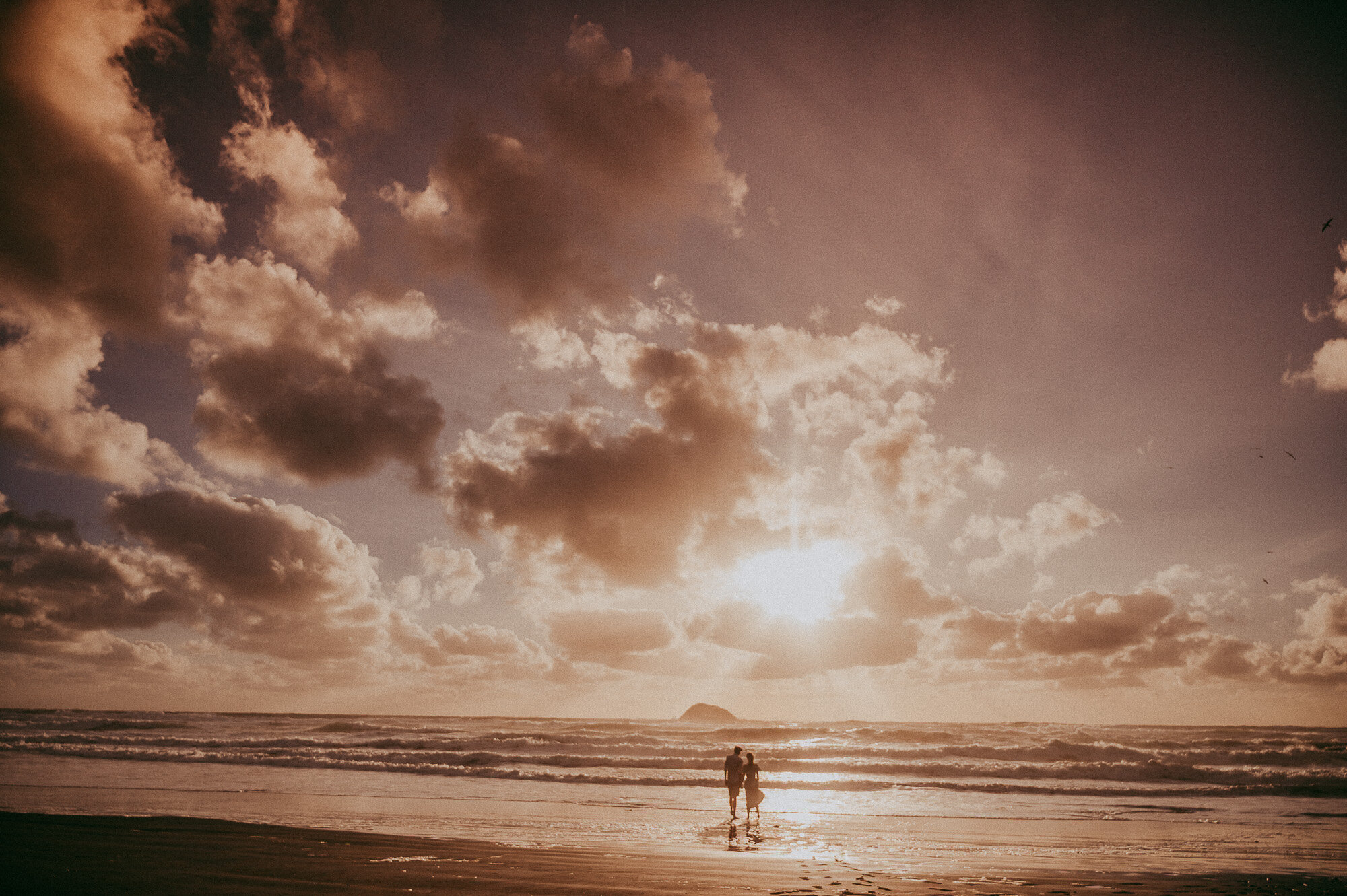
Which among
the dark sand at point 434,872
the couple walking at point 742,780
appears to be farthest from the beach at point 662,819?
the couple walking at point 742,780

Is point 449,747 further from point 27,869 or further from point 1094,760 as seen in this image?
point 1094,760

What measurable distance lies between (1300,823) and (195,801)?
33381mm

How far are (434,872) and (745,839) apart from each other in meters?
7.68

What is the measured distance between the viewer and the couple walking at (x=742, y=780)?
19.5 m

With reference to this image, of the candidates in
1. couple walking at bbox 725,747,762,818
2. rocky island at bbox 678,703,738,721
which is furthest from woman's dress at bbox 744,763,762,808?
rocky island at bbox 678,703,738,721

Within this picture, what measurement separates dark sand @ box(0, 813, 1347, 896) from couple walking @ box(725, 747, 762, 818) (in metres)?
5.87

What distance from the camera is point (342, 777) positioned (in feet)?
95.5

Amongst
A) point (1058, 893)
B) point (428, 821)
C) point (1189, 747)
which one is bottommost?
point (1189, 747)

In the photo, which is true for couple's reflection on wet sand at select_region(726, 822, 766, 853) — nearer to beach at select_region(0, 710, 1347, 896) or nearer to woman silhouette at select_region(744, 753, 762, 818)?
beach at select_region(0, 710, 1347, 896)

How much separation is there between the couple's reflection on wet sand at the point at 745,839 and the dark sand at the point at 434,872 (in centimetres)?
87

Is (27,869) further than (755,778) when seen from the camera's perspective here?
No

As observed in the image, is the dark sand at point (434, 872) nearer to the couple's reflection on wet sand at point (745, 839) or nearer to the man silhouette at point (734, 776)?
the couple's reflection on wet sand at point (745, 839)

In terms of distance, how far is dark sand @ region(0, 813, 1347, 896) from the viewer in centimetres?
1033

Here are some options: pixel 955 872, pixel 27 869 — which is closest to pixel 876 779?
pixel 955 872
